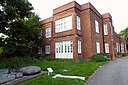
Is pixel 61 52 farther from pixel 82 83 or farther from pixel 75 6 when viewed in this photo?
pixel 82 83

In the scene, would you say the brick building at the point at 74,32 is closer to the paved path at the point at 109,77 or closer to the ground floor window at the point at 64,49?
the ground floor window at the point at 64,49

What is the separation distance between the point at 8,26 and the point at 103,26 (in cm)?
2248

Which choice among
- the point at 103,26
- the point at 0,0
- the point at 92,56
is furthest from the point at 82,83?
the point at 103,26

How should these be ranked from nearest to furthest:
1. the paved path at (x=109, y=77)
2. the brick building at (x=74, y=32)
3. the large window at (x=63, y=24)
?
the paved path at (x=109, y=77) → the brick building at (x=74, y=32) → the large window at (x=63, y=24)

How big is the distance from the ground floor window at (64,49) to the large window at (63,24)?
221 centimetres

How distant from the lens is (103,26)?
33094mm

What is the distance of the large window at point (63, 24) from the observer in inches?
989

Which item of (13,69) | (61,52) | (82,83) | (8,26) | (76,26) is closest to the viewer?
(82,83)

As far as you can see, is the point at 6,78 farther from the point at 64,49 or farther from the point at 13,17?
the point at 64,49

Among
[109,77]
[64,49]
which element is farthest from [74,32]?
[109,77]

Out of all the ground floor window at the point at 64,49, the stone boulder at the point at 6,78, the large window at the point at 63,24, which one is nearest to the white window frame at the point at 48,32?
the large window at the point at 63,24

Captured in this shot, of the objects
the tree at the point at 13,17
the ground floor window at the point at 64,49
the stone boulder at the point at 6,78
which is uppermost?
the tree at the point at 13,17

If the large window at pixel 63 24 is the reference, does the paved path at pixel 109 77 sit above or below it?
below

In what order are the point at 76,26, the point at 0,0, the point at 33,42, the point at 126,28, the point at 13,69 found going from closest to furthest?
the point at 0,0, the point at 13,69, the point at 76,26, the point at 33,42, the point at 126,28
